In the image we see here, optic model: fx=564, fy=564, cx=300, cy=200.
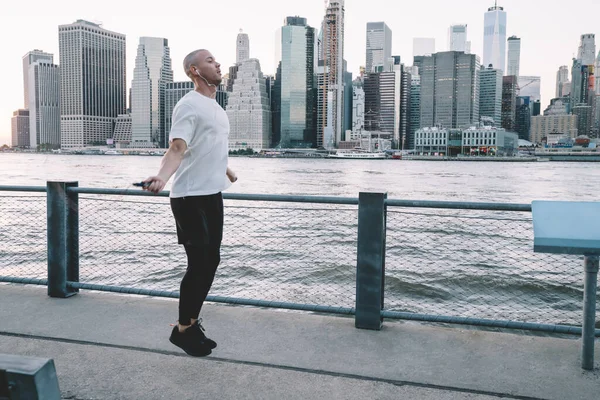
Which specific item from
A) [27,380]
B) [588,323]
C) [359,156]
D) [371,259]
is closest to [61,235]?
[371,259]

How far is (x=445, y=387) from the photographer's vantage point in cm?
333

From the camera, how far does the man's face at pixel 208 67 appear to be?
3502mm

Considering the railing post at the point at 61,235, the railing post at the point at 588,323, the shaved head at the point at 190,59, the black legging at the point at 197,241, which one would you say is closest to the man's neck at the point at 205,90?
the shaved head at the point at 190,59

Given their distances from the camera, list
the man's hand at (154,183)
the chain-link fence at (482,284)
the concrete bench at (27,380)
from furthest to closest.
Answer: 1. the chain-link fence at (482,284)
2. the man's hand at (154,183)
3. the concrete bench at (27,380)

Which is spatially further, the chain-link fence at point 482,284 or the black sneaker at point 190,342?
the chain-link fence at point 482,284

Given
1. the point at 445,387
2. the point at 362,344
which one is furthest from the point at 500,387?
the point at 362,344

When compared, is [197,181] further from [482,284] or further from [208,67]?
[482,284]

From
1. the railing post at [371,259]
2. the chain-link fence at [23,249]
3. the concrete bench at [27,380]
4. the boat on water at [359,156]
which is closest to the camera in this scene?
the concrete bench at [27,380]

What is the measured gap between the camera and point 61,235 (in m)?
5.14

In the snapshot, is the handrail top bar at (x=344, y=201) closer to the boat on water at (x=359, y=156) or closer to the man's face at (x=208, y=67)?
the man's face at (x=208, y=67)

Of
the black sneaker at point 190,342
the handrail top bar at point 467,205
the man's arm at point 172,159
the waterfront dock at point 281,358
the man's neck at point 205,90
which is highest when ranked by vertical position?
the man's neck at point 205,90

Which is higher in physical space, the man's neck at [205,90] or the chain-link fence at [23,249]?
the man's neck at [205,90]

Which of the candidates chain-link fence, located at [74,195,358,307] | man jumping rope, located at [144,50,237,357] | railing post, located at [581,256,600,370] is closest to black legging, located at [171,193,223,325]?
man jumping rope, located at [144,50,237,357]

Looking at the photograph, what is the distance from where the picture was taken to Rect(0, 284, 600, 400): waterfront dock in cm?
327
